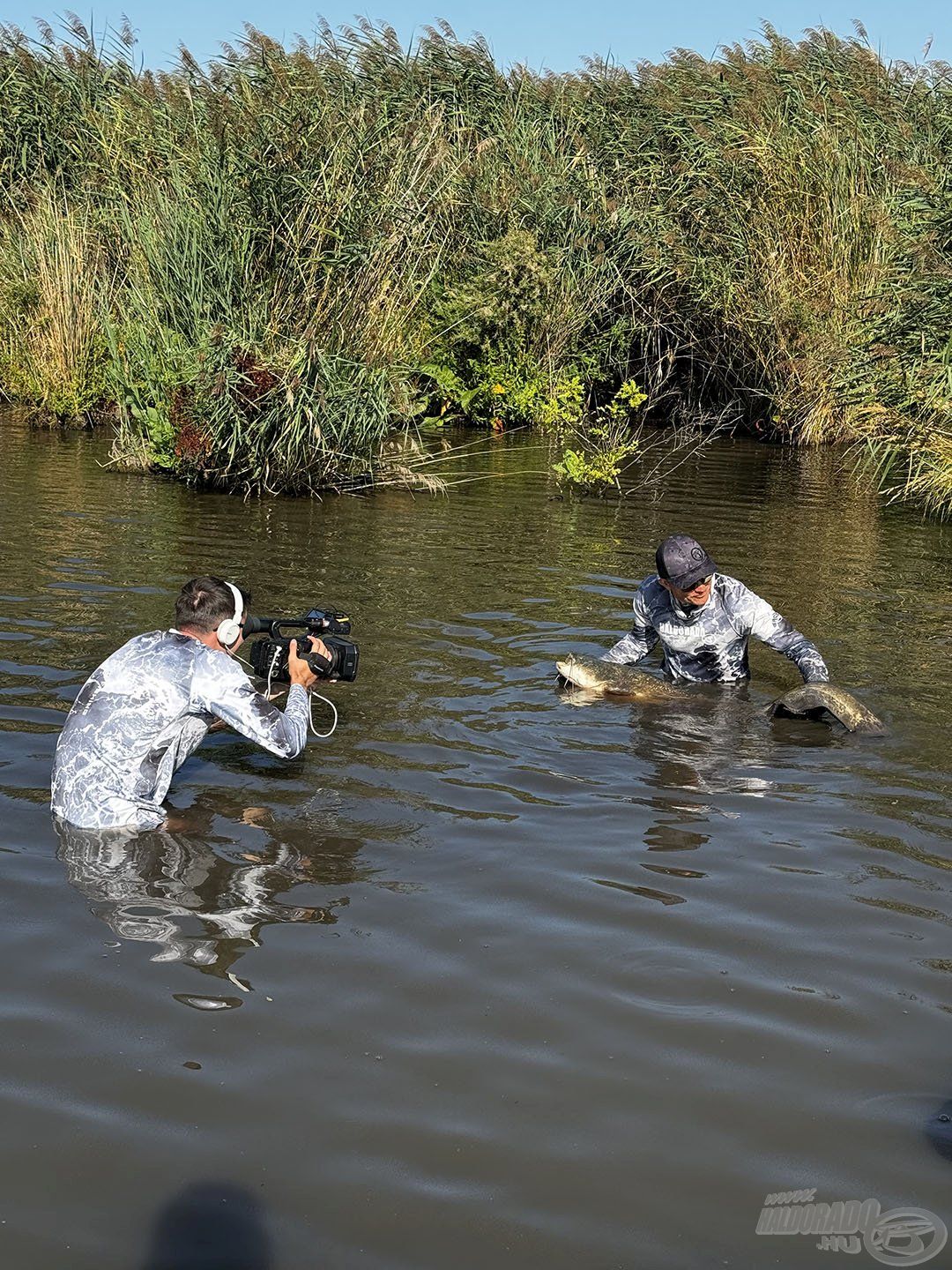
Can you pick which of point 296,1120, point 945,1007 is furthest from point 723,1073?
point 296,1120

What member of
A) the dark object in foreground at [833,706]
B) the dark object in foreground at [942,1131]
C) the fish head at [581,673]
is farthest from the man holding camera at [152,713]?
the dark object in foreground at [942,1131]

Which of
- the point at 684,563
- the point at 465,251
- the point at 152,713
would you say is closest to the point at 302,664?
the point at 152,713

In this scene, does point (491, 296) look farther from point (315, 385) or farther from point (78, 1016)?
point (78, 1016)

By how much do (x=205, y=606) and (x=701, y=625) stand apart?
3114mm

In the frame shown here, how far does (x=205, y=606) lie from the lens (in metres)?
5.47

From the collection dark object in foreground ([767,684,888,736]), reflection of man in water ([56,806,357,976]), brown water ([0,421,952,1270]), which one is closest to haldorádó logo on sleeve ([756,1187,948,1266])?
brown water ([0,421,952,1270])

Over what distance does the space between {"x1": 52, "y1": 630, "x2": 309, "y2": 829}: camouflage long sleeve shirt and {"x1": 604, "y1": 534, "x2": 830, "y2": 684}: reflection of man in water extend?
2.55 m

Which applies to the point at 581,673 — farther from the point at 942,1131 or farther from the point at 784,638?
the point at 942,1131

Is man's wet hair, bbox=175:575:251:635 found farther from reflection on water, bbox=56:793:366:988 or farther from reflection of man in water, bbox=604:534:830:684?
reflection of man in water, bbox=604:534:830:684

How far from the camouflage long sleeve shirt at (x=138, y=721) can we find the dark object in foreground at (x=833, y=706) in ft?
9.01

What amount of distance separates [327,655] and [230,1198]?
9.33ft

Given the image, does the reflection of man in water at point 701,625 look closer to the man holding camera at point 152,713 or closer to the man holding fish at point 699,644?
the man holding fish at point 699,644

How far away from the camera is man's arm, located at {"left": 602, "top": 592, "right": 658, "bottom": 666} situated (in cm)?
773

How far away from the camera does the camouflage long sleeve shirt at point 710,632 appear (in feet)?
24.4
